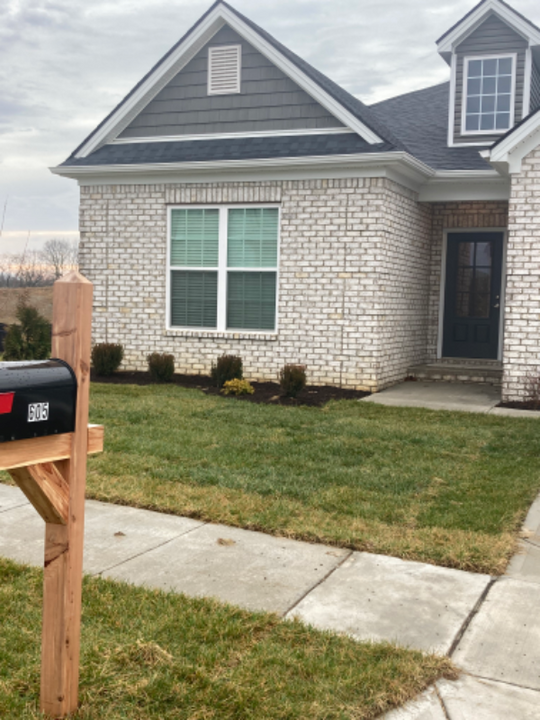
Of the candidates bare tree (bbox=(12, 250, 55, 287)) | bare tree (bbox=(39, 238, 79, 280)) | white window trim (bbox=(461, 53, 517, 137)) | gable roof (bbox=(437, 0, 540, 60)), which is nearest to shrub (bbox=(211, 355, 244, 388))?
white window trim (bbox=(461, 53, 517, 137))

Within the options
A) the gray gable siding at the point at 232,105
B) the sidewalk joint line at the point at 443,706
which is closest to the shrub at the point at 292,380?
the gray gable siding at the point at 232,105

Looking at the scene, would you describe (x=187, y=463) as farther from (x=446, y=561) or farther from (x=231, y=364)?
(x=231, y=364)

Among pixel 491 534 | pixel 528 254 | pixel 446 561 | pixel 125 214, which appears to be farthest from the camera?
pixel 125 214

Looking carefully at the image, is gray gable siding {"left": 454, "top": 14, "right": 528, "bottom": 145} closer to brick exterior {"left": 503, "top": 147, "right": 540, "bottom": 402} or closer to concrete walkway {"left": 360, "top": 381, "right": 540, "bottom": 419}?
brick exterior {"left": 503, "top": 147, "right": 540, "bottom": 402}

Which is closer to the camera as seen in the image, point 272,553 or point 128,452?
point 272,553

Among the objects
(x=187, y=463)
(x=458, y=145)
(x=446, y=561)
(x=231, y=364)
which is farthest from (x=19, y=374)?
(x=458, y=145)

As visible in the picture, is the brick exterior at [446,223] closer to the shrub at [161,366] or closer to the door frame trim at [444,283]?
the door frame trim at [444,283]

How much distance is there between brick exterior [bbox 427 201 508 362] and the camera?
1380 cm

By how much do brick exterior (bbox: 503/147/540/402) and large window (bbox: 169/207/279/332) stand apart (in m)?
3.77

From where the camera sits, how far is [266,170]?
12328 millimetres

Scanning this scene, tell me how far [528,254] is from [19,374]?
9.77 metres

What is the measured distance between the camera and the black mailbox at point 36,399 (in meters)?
2.28

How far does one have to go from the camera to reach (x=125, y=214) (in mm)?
13422

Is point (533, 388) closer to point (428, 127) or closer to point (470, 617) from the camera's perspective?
point (428, 127)
